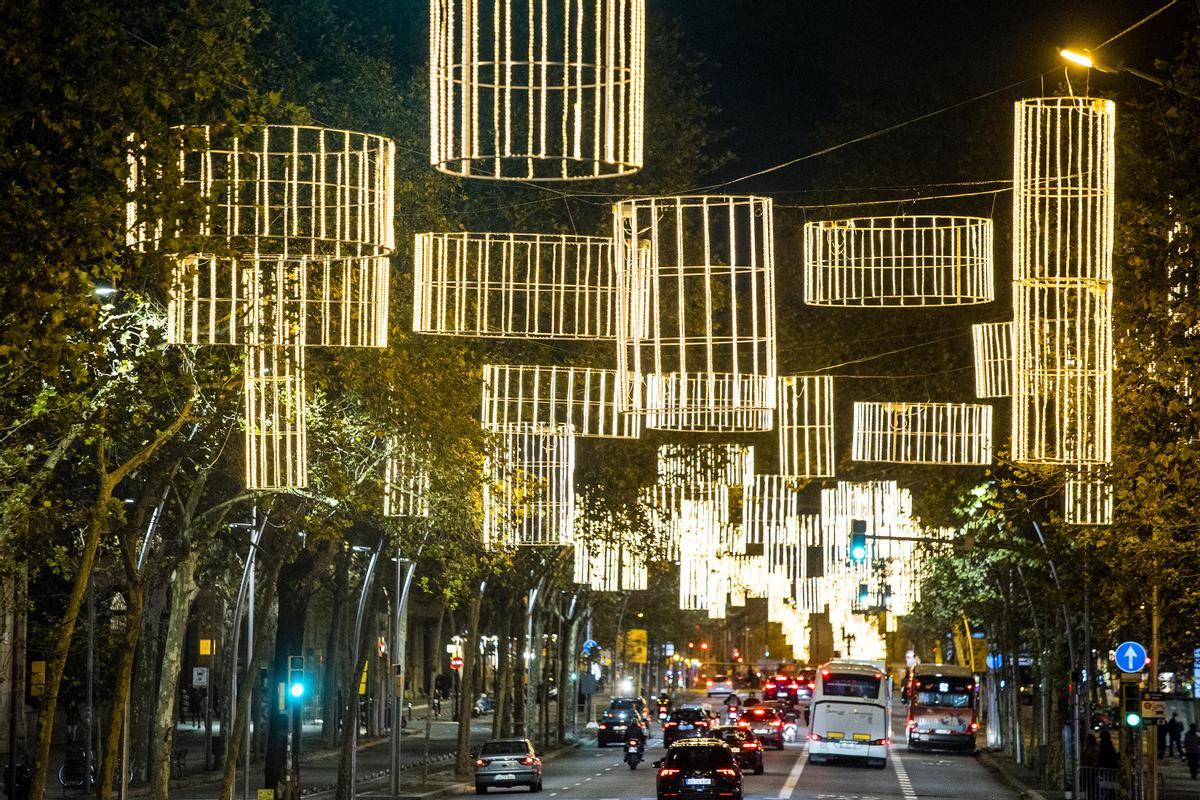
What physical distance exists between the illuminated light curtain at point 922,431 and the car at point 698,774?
6717 mm

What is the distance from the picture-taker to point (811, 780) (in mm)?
52469

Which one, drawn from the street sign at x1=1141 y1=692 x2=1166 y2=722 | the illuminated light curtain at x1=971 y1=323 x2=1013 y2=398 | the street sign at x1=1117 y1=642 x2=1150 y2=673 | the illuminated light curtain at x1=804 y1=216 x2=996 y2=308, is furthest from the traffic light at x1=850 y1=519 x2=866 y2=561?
the illuminated light curtain at x1=971 y1=323 x2=1013 y2=398

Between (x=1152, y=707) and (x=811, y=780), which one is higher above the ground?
(x=1152, y=707)

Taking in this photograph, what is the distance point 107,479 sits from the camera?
24484mm

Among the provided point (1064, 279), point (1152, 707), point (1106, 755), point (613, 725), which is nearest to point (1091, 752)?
point (1106, 755)

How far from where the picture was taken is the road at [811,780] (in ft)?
148

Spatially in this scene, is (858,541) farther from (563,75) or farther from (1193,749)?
(563,75)

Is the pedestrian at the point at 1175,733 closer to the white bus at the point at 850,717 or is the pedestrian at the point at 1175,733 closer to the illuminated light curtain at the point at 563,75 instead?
the white bus at the point at 850,717

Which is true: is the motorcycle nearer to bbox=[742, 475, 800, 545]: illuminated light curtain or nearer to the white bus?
bbox=[742, 475, 800, 545]: illuminated light curtain

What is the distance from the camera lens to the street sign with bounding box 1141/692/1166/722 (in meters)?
33.9

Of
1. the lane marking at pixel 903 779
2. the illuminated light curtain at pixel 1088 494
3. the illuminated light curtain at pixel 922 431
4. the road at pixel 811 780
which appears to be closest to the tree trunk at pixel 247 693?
the road at pixel 811 780

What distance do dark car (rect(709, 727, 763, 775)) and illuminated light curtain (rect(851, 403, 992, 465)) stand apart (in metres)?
12.1

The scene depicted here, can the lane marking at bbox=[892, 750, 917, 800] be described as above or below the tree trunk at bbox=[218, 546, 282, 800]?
below

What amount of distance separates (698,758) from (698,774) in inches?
23.7
